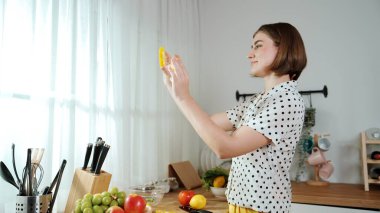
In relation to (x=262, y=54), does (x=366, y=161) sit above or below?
below

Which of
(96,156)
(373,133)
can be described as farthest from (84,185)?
(373,133)

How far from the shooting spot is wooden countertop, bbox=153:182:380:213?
4.84 ft

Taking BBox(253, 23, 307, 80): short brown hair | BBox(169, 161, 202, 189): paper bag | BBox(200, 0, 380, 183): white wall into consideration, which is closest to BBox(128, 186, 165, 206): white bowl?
BBox(169, 161, 202, 189): paper bag

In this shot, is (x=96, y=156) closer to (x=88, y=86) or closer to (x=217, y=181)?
(x=88, y=86)

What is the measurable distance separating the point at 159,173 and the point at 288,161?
Answer: 1132mm

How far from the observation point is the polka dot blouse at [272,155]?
2.73ft

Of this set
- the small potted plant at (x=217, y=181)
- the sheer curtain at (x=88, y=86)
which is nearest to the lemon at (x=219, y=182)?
the small potted plant at (x=217, y=181)

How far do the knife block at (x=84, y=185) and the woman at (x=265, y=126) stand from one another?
0.55m

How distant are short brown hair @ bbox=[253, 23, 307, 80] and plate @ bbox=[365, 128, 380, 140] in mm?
1195

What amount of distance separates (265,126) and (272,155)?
0.11m

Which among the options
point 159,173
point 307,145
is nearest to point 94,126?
point 159,173

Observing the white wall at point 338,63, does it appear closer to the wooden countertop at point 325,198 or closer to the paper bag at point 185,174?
the wooden countertop at point 325,198

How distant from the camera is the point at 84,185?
4.06ft

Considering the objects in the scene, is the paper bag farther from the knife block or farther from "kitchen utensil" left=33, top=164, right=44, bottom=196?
"kitchen utensil" left=33, top=164, right=44, bottom=196
